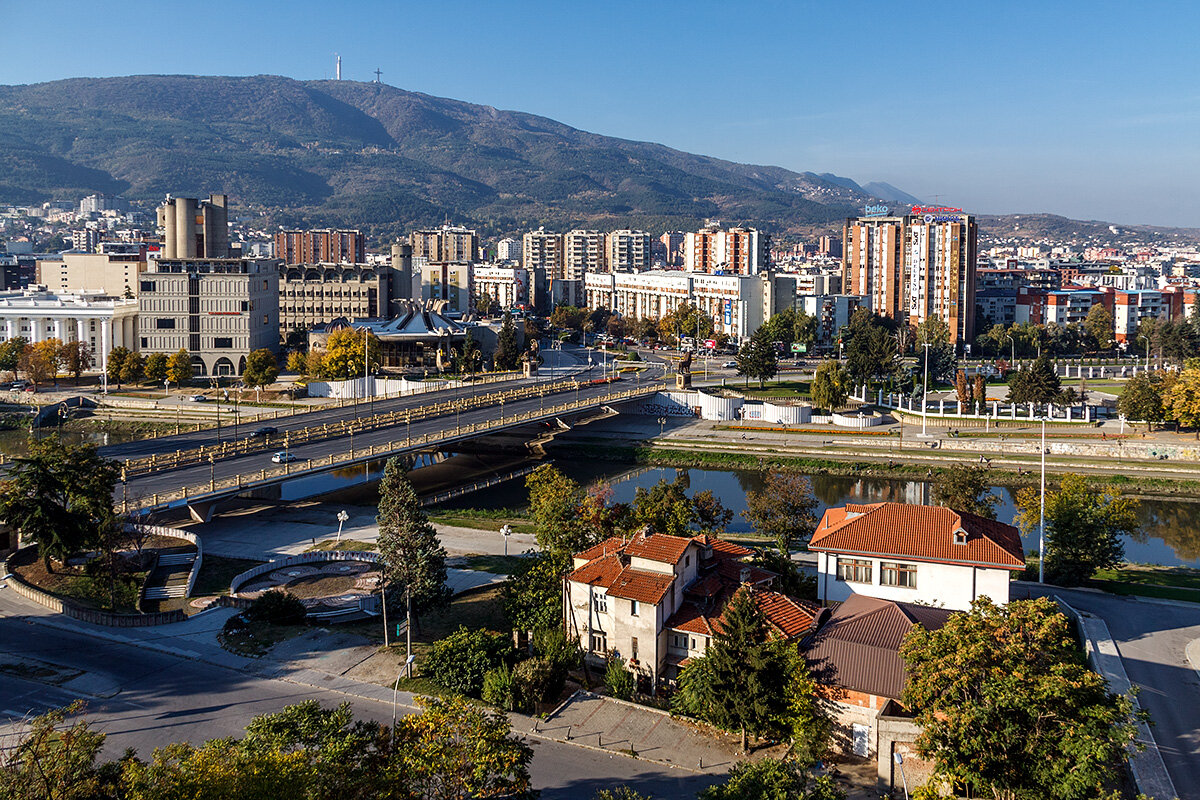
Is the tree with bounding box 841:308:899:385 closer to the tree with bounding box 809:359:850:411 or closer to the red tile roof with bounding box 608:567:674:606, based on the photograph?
the tree with bounding box 809:359:850:411

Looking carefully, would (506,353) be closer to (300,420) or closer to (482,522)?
(300,420)

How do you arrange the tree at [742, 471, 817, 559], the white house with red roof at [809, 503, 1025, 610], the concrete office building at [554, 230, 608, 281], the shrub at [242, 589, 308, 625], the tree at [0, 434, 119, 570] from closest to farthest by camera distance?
the white house with red roof at [809, 503, 1025, 610] → the shrub at [242, 589, 308, 625] → the tree at [0, 434, 119, 570] → the tree at [742, 471, 817, 559] → the concrete office building at [554, 230, 608, 281]

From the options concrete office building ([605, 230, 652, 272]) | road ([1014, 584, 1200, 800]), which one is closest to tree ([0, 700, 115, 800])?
road ([1014, 584, 1200, 800])

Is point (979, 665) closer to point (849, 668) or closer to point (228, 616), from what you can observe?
point (849, 668)

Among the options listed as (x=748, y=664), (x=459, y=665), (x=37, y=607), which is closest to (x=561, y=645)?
(x=459, y=665)

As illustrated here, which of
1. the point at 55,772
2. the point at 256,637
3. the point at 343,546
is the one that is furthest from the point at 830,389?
the point at 55,772

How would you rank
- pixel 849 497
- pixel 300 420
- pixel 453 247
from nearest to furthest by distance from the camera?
pixel 849 497 < pixel 300 420 < pixel 453 247

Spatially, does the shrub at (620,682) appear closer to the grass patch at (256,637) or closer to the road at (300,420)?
the grass patch at (256,637)
